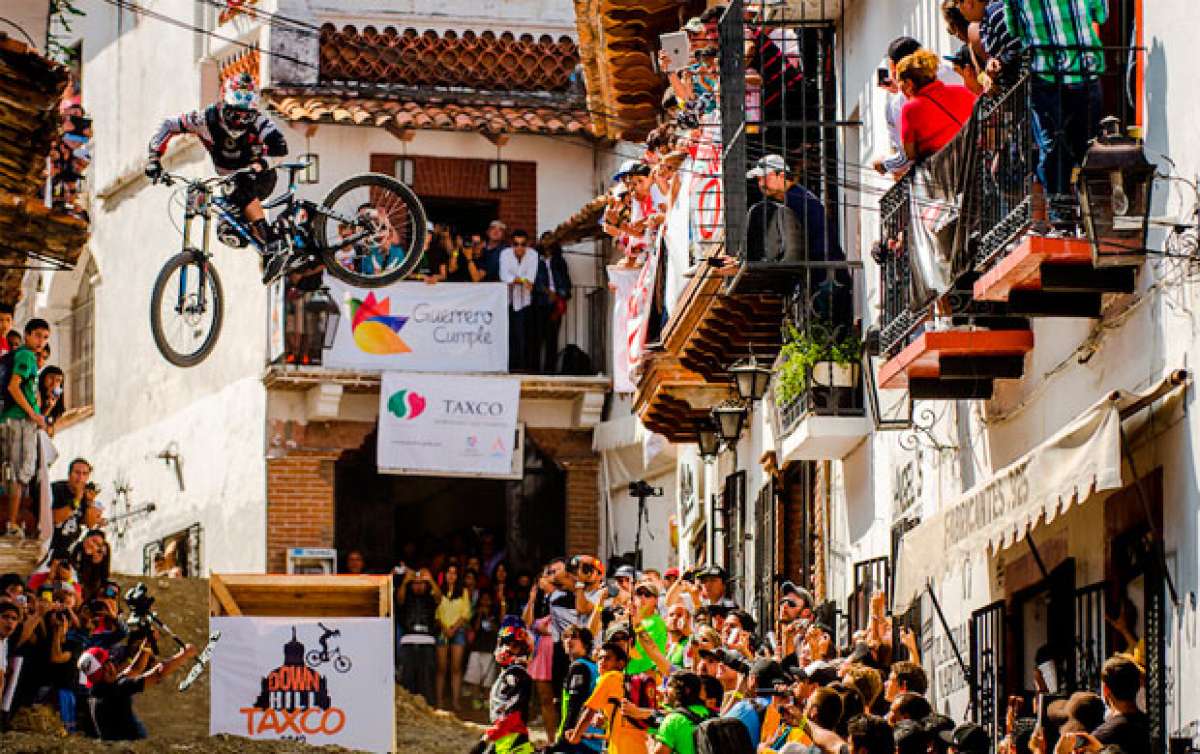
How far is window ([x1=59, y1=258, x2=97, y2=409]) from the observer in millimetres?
41500

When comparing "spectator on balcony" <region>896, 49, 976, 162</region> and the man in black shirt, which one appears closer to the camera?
the man in black shirt

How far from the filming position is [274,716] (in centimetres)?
2333

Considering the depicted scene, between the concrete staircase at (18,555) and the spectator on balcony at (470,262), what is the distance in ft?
40.2

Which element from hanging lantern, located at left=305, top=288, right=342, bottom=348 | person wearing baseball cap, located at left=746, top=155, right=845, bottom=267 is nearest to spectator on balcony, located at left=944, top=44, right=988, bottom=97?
person wearing baseball cap, located at left=746, top=155, right=845, bottom=267

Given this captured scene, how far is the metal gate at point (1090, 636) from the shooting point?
48.0ft

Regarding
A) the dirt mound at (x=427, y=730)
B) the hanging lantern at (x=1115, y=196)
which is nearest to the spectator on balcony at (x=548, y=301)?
the dirt mound at (x=427, y=730)

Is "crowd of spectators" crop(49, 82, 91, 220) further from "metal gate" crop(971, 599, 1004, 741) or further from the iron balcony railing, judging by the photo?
the iron balcony railing

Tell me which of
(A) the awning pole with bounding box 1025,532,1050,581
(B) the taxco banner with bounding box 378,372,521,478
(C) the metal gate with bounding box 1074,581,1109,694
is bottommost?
(C) the metal gate with bounding box 1074,581,1109,694

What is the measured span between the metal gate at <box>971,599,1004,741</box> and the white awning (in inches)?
43.0

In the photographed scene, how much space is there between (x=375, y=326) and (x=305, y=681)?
41.7 ft

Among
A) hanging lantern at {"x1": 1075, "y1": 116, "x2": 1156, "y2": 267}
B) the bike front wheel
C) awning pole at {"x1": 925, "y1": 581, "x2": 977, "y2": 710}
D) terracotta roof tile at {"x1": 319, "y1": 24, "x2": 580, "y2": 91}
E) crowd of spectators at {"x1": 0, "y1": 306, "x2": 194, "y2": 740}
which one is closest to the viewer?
hanging lantern at {"x1": 1075, "y1": 116, "x2": 1156, "y2": 267}

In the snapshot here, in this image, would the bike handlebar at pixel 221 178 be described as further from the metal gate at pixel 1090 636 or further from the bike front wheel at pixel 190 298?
the metal gate at pixel 1090 636

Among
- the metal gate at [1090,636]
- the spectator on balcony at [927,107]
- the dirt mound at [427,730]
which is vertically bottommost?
the dirt mound at [427,730]

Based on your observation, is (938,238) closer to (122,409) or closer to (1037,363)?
(1037,363)
